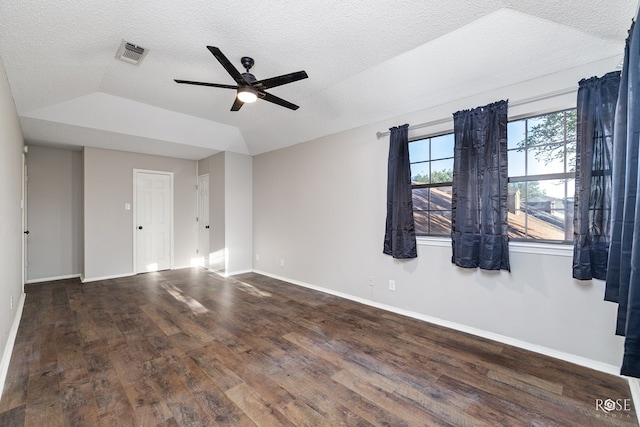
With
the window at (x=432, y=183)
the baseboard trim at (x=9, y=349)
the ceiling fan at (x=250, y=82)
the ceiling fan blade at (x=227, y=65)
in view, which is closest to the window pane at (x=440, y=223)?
the window at (x=432, y=183)

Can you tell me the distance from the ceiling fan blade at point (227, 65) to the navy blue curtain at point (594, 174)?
109 inches

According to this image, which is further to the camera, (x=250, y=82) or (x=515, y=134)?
(x=515, y=134)

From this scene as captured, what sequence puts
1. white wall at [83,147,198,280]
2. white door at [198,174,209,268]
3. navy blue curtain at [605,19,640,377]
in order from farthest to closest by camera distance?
white door at [198,174,209,268]
white wall at [83,147,198,280]
navy blue curtain at [605,19,640,377]

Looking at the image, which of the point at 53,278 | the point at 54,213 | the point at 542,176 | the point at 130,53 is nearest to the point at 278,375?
the point at 542,176

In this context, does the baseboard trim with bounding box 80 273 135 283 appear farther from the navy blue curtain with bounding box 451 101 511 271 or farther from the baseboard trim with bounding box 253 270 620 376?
the navy blue curtain with bounding box 451 101 511 271

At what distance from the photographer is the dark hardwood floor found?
5.72ft

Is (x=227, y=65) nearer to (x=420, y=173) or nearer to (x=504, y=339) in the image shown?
(x=420, y=173)

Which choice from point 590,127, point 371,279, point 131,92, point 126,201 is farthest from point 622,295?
point 126,201

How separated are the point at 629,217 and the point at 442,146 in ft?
6.37

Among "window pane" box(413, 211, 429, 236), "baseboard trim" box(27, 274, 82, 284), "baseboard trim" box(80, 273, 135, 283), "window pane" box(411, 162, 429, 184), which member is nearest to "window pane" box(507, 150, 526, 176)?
"window pane" box(411, 162, 429, 184)

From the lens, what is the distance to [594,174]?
2197mm

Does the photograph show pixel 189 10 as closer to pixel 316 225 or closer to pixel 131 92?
pixel 131 92

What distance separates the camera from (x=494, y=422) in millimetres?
1689

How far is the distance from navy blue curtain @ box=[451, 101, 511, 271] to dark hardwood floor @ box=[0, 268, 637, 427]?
871mm
